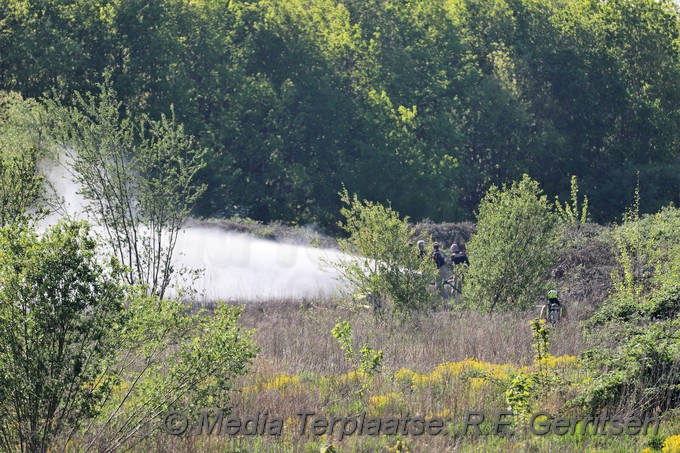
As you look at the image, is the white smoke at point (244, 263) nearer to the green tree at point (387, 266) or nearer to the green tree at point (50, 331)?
the green tree at point (387, 266)

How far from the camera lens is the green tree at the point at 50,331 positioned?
35.0 feet

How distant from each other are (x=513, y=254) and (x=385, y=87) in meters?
32.4

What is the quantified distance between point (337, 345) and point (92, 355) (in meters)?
6.94

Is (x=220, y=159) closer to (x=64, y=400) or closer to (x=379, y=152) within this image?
(x=379, y=152)

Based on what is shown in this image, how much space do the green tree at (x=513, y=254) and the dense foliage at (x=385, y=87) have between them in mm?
25596

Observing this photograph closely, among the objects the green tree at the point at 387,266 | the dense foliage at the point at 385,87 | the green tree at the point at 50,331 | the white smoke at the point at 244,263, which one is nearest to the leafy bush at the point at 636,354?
the green tree at the point at 387,266

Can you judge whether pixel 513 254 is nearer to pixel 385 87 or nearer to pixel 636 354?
pixel 636 354

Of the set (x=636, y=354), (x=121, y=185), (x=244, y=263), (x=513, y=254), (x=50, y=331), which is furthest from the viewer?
(x=244, y=263)

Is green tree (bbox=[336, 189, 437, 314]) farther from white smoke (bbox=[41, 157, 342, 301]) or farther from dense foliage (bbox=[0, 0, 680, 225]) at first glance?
dense foliage (bbox=[0, 0, 680, 225])

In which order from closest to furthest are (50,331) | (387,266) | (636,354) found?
Result: (50,331) < (636,354) < (387,266)

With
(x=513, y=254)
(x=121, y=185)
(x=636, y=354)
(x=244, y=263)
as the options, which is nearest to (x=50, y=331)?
(x=636, y=354)

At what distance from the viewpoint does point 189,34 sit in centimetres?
5084

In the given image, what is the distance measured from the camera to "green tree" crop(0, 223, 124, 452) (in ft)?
35.0

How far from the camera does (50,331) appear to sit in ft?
35.9
